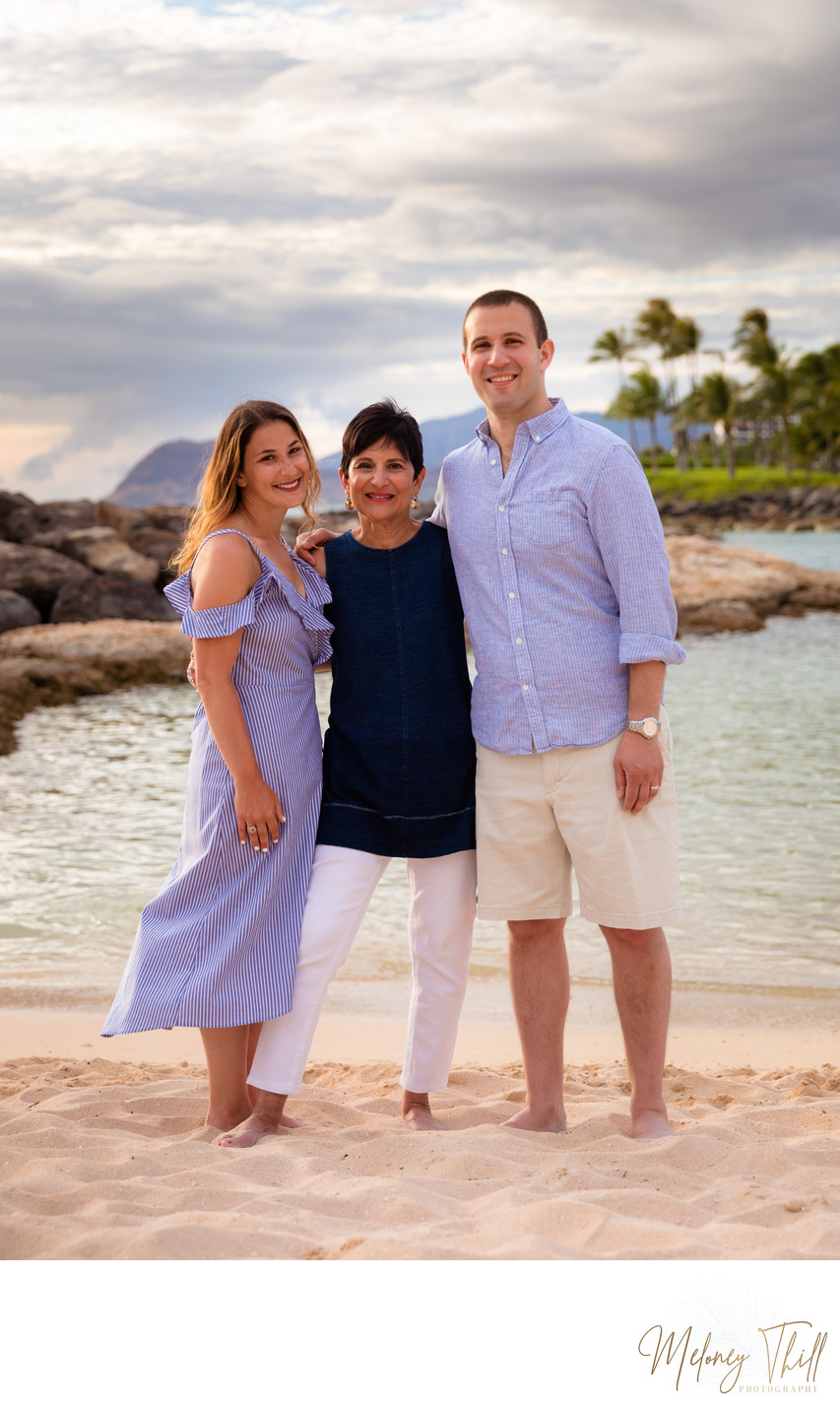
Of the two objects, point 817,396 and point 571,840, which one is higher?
point 817,396

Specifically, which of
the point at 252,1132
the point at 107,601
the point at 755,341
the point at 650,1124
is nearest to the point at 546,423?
the point at 650,1124

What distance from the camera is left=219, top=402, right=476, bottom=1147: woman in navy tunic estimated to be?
121 inches

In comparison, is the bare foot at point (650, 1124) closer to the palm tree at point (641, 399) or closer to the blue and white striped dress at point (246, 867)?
the blue and white striped dress at point (246, 867)

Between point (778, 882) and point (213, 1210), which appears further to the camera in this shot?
point (778, 882)

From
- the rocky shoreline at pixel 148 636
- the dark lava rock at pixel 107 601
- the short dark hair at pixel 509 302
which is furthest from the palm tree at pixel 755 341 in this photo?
the short dark hair at pixel 509 302

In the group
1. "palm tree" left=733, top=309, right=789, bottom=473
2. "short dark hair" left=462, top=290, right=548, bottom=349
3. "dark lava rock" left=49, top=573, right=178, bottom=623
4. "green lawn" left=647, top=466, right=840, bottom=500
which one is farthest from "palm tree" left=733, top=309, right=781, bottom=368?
"short dark hair" left=462, top=290, right=548, bottom=349

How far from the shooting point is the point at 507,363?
3078 millimetres

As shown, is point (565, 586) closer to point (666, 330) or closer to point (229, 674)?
point (229, 674)

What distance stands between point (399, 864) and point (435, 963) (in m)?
4.74

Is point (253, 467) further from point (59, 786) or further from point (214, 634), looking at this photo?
point (59, 786)

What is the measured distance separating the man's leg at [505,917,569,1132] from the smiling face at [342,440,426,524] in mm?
1206

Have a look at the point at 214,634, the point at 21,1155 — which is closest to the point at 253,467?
the point at 214,634

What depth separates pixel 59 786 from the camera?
1031 cm

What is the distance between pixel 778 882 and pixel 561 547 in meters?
4.83
